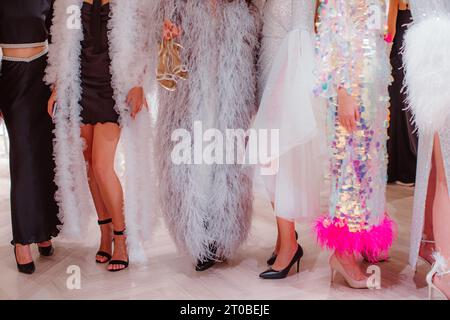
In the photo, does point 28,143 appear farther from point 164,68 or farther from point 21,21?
point 164,68

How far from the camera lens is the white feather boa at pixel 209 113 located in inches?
82.4

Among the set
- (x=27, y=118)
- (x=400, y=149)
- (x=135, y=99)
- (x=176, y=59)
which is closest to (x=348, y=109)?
(x=176, y=59)

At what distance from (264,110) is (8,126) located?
121cm

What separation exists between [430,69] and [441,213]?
0.56m

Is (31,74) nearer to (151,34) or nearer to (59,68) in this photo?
(59,68)

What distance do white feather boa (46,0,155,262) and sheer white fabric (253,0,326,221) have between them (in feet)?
1.92

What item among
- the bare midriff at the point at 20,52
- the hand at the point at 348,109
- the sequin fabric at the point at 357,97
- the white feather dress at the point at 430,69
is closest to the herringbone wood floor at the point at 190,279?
the sequin fabric at the point at 357,97

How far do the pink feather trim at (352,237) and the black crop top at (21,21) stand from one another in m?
1.56

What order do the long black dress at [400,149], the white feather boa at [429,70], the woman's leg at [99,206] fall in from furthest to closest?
the long black dress at [400,149] → the woman's leg at [99,206] → the white feather boa at [429,70]

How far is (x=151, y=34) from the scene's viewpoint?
7.02 feet

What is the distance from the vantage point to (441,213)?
1.89 m

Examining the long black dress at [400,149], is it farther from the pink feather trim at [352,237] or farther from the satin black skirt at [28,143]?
the satin black skirt at [28,143]

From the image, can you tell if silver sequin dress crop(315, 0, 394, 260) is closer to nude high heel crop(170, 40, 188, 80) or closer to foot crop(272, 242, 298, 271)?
foot crop(272, 242, 298, 271)
